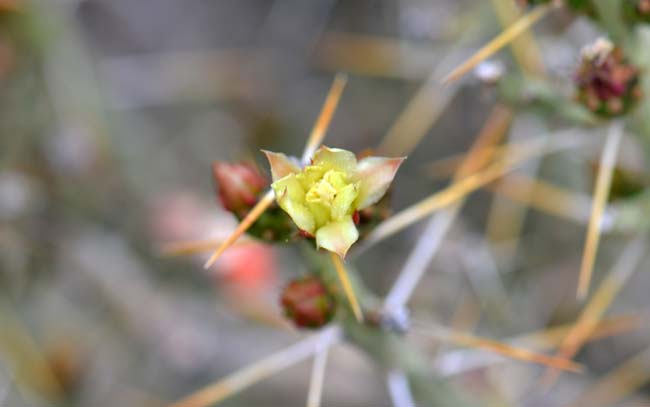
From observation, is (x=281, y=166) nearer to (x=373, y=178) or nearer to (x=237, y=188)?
(x=373, y=178)

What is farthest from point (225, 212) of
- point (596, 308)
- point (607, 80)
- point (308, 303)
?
point (607, 80)

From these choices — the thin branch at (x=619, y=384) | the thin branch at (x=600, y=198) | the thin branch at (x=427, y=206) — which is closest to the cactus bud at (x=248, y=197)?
the thin branch at (x=427, y=206)

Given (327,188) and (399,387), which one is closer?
(327,188)

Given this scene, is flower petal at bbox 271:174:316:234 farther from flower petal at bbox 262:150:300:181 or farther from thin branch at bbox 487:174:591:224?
thin branch at bbox 487:174:591:224

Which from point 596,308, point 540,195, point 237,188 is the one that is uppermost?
point 540,195

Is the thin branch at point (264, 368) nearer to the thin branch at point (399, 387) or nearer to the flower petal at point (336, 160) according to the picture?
the thin branch at point (399, 387)
